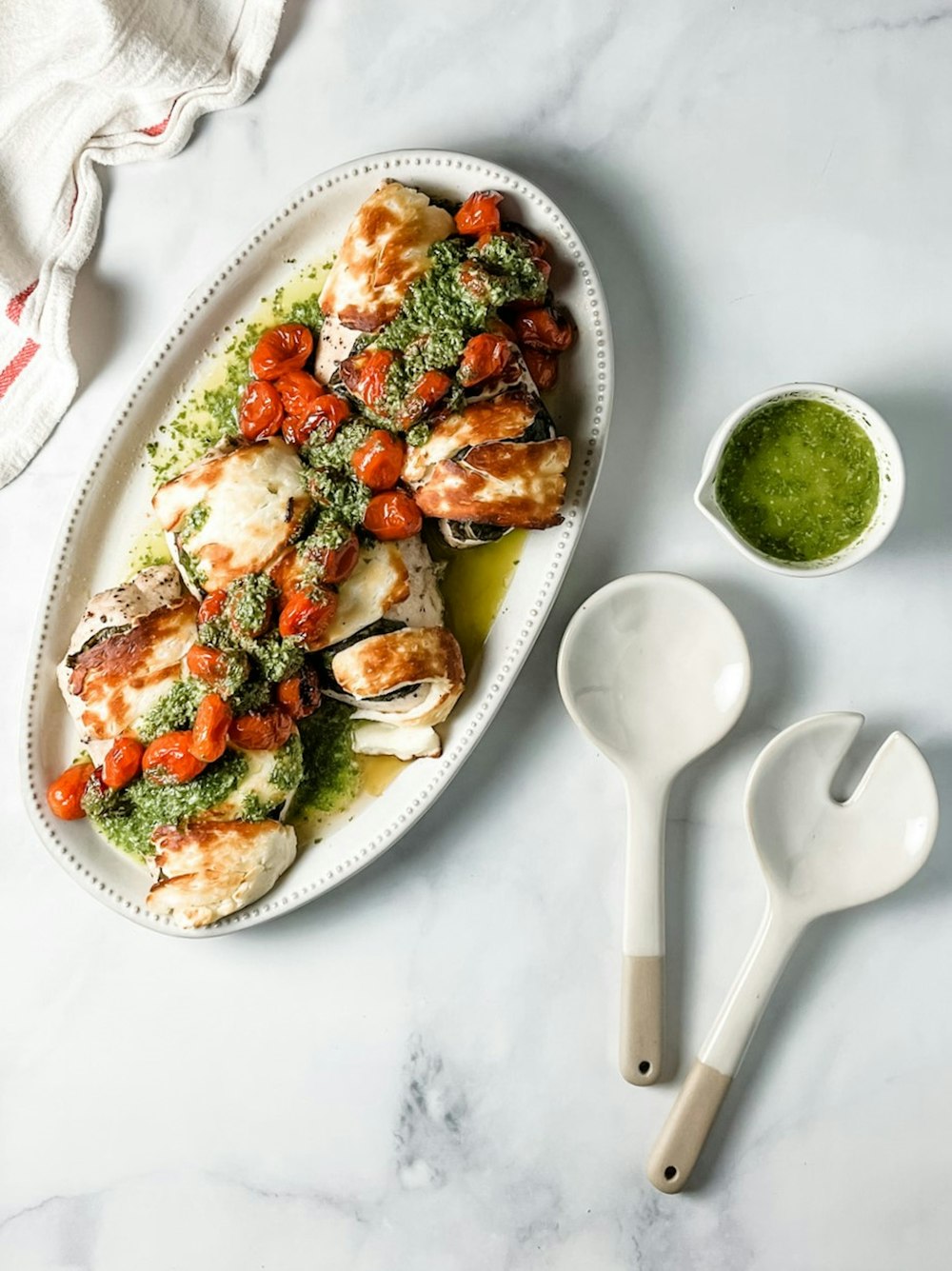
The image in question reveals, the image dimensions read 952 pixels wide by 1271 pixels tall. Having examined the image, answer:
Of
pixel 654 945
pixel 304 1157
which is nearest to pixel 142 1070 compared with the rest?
pixel 304 1157

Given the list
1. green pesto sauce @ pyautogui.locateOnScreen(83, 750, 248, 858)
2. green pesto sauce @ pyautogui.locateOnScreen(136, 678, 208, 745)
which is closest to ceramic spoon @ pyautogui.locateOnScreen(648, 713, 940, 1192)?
green pesto sauce @ pyautogui.locateOnScreen(83, 750, 248, 858)

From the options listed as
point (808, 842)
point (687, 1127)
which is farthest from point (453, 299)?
point (687, 1127)

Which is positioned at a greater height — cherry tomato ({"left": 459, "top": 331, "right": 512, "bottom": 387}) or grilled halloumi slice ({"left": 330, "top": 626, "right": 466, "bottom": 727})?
cherry tomato ({"left": 459, "top": 331, "right": 512, "bottom": 387})

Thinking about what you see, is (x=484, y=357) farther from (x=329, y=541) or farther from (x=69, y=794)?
(x=69, y=794)

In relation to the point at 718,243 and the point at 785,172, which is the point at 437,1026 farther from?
the point at 785,172

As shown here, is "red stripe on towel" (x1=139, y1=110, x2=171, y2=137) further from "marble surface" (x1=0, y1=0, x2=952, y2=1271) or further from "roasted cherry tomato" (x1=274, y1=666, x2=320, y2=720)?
"roasted cherry tomato" (x1=274, y1=666, x2=320, y2=720)
